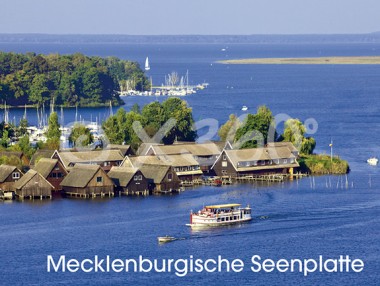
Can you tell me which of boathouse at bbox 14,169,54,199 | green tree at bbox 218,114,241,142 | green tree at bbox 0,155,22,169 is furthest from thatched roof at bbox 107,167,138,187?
green tree at bbox 218,114,241,142

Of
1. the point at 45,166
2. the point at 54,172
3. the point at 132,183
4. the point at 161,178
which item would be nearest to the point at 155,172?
the point at 161,178

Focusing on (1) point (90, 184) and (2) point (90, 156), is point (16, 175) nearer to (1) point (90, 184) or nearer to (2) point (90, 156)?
(1) point (90, 184)

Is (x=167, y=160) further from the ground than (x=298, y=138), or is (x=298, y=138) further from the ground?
(x=298, y=138)

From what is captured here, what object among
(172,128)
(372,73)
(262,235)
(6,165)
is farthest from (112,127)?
(372,73)

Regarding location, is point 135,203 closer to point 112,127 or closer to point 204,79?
point 112,127

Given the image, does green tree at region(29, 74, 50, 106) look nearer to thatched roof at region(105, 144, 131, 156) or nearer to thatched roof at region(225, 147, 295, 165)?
thatched roof at region(105, 144, 131, 156)

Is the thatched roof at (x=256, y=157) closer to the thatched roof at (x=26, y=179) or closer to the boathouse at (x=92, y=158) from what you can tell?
the boathouse at (x=92, y=158)
